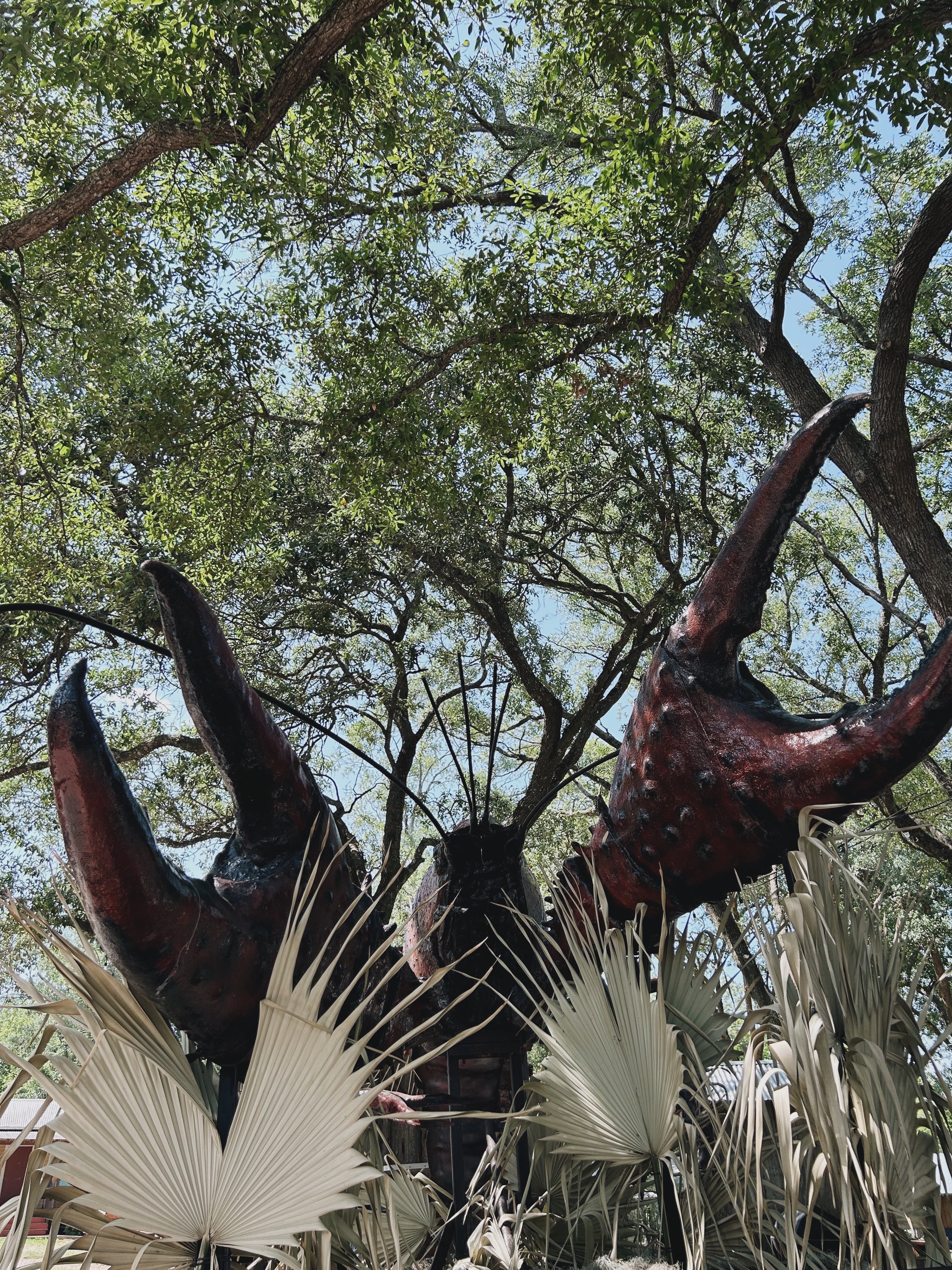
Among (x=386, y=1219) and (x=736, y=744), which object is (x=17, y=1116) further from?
(x=736, y=744)

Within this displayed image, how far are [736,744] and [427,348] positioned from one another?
6.36 metres

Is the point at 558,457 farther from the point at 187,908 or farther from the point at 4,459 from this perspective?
the point at 187,908

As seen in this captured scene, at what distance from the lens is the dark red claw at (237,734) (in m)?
2.24

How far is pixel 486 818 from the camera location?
3086 mm

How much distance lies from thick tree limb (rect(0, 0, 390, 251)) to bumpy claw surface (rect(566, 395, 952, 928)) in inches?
131

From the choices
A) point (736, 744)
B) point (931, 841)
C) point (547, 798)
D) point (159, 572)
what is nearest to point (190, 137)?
point (159, 572)

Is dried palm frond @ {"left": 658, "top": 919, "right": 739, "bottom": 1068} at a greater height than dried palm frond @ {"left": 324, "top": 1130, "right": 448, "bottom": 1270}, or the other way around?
dried palm frond @ {"left": 658, "top": 919, "right": 739, "bottom": 1068}

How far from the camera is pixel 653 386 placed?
7141mm

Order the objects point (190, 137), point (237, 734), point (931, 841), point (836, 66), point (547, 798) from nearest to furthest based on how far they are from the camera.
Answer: point (237, 734) < point (547, 798) < point (836, 66) < point (190, 137) < point (931, 841)

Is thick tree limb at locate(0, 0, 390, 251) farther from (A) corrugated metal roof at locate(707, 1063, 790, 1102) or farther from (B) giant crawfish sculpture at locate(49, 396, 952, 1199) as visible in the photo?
(A) corrugated metal roof at locate(707, 1063, 790, 1102)

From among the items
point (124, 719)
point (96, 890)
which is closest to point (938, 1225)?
point (96, 890)

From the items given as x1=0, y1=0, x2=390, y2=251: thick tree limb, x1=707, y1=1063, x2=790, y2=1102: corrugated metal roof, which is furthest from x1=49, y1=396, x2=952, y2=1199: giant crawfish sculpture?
x1=0, y1=0, x2=390, y2=251: thick tree limb

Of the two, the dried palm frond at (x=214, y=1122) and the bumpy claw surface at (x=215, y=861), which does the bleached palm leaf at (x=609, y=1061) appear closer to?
the bumpy claw surface at (x=215, y=861)

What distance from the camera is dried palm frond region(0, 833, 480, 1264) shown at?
1821mm
